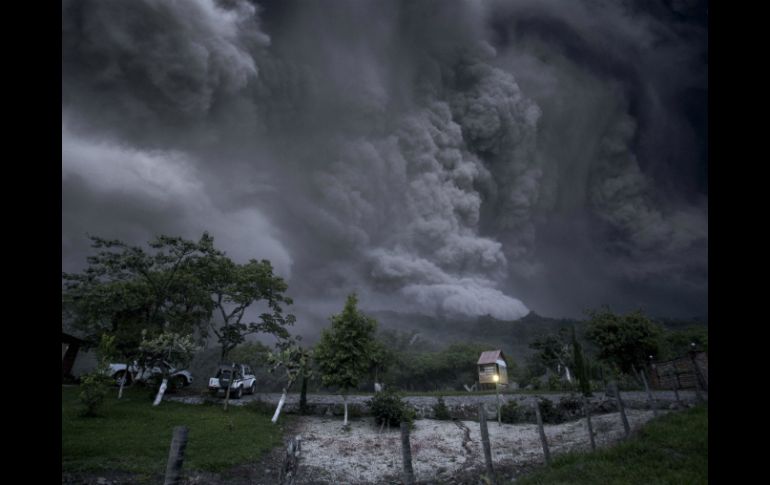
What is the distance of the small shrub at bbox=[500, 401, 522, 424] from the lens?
26.9 meters

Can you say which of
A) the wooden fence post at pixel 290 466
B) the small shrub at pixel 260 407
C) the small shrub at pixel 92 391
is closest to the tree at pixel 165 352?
the small shrub at pixel 92 391

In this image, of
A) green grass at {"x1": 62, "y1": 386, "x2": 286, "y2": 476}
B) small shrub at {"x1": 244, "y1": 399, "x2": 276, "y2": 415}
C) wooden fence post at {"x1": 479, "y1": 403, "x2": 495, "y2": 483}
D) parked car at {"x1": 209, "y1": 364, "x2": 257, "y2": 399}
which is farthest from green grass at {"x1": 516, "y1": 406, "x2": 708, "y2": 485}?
parked car at {"x1": 209, "y1": 364, "x2": 257, "y2": 399}

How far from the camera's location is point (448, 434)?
75.5 ft

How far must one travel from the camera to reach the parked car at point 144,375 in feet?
100

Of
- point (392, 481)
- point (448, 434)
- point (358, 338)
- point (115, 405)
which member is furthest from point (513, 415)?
point (115, 405)

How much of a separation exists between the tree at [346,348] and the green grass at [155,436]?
438cm

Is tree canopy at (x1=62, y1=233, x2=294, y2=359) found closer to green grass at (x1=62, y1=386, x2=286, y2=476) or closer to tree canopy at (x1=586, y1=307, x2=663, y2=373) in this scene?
green grass at (x1=62, y1=386, x2=286, y2=476)

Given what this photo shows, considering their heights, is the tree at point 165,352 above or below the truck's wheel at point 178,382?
above

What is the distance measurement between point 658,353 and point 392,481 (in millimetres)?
43405

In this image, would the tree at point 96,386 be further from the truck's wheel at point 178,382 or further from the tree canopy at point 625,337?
the tree canopy at point 625,337

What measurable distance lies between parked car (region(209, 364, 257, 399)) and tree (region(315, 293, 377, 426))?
23.9 feet
